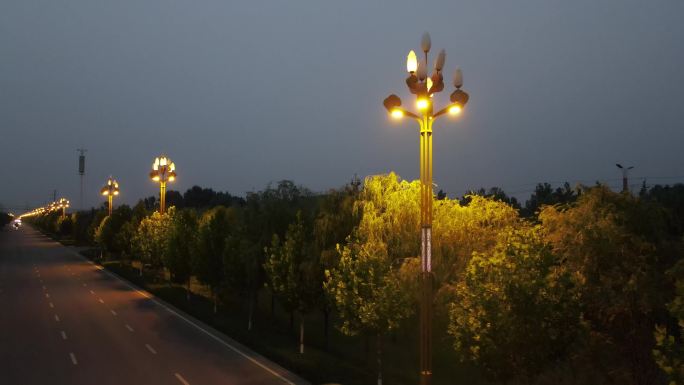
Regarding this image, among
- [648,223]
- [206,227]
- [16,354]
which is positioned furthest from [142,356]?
[648,223]

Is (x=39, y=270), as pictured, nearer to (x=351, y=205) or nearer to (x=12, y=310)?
(x=12, y=310)

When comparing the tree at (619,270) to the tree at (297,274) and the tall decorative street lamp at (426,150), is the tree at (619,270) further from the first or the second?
the tree at (297,274)

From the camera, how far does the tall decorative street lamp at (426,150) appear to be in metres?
12.3

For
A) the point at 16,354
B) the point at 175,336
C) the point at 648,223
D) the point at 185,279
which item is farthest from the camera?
the point at 185,279

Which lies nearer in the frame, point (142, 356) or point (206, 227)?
point (142, 356)

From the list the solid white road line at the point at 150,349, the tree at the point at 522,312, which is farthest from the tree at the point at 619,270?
the solid white road line at the point at 150,349

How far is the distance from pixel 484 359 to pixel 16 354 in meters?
17.2

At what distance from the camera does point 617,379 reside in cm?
1457

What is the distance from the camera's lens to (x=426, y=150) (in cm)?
1271

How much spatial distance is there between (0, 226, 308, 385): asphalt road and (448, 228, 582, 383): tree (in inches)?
324

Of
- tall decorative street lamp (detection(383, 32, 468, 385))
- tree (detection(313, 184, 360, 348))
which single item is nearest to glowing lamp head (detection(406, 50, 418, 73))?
tall decorative street lamp (detection(383, 32, 468, 385))

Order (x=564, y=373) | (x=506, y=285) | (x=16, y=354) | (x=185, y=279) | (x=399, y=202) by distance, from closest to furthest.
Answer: (x=506, y=285)
(x=564, y=373)
(x=16, y=354)
(x=399, y=202)
(x=185, y=279)

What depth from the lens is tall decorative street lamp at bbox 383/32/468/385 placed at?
40.4 feet

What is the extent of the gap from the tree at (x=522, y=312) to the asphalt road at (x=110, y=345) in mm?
8241
